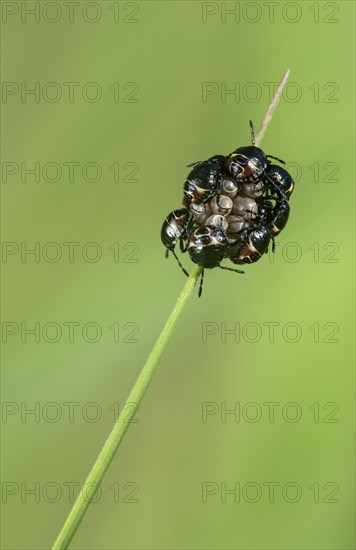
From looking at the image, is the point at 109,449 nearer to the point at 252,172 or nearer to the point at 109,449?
the point at 109,449

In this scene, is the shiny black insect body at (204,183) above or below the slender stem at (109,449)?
above

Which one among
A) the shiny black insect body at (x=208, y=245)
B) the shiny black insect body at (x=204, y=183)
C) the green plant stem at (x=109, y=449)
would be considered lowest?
the green plant stem at (x=109, y=449)

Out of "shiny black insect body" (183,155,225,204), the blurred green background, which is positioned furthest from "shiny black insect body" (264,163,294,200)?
the blurred green background

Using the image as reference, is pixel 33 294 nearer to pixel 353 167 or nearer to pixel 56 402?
pixel 56 402

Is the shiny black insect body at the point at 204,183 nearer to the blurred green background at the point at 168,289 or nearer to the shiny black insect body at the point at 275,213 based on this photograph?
the shiny black insect body at the point at 275,213

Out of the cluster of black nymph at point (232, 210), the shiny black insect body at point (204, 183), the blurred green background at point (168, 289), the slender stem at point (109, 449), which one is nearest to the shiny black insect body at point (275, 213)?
the cluster of black nymph at point (232, 210)

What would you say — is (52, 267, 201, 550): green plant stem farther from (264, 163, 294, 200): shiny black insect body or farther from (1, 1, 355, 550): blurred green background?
(1, 1, 355, 550): blurred green background
